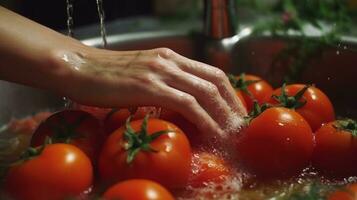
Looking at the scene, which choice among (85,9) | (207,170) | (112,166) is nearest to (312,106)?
(207,170)

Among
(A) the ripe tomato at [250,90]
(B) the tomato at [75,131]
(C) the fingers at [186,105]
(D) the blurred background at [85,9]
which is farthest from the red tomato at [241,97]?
(D) the blurred background at [85,9]

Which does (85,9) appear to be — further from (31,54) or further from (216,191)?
(216,191)

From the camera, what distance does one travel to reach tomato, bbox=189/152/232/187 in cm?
70

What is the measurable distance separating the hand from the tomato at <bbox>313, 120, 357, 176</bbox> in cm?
11

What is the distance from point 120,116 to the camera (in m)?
0.76

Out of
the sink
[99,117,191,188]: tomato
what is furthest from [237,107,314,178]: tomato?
the sink

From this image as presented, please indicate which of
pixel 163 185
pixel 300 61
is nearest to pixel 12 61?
pixel 163 185

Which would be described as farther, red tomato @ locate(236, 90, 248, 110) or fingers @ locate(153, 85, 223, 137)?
red tomato @ locate(236, 90, 248, 110)

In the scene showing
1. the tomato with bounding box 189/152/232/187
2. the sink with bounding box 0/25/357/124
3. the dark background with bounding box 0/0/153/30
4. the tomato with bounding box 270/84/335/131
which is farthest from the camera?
the dark background with bounding box 0/0/153/30

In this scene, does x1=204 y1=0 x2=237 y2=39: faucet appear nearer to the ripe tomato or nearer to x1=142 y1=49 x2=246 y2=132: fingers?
the ripe tomato

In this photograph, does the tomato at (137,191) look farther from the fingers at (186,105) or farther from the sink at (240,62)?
the sink at (240,62)

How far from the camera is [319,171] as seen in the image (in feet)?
2.51

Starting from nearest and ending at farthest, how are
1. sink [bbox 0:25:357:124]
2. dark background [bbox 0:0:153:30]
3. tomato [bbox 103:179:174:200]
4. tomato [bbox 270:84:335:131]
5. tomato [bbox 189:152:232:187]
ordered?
tomato [bbox 103:179:174:200] → tomato [bbox 189:152:232:187] → tomato [bbox 270:84:335:131] → sink [bbox 0:25:357:124] → dark background [bbox 0:0:153:30]

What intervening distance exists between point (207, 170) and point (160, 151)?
3.4 inches
